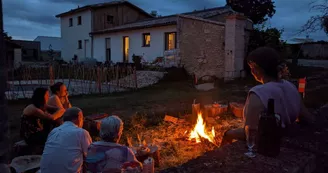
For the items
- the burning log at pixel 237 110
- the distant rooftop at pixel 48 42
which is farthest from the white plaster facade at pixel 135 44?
the distant rooftop at pixel 48 42

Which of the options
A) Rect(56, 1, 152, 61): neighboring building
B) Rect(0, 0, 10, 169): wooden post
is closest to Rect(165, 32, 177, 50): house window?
Rect(56, 1, 152, 61): neighboring building

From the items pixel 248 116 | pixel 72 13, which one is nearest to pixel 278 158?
pixel 248 116

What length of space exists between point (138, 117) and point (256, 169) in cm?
546

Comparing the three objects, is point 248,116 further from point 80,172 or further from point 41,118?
point 41,118

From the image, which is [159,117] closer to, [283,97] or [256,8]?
[283,97]

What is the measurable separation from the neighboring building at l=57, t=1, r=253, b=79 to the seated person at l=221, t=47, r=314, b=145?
41.6 ft

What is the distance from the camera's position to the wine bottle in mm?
1776

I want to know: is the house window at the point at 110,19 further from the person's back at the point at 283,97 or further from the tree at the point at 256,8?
the person's back at the point at 283,97

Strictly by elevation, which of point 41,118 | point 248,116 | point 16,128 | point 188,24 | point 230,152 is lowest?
point 16,128

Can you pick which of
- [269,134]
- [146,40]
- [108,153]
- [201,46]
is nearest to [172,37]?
[201,46]

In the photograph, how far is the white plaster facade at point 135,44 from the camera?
1870 cm

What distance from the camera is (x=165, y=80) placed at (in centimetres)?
1481

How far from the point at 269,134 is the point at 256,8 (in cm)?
3259

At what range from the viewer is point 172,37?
18.3m
